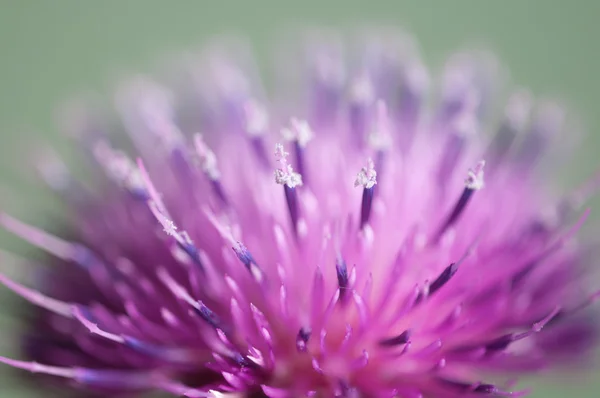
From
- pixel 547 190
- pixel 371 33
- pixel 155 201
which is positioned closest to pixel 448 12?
pixel 371 33

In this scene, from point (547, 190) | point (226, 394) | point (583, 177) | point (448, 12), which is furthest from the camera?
point (448, 12)

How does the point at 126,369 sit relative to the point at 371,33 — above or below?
below

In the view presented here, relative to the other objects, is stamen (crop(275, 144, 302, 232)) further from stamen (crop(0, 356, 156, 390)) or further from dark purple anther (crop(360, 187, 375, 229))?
stamen (crop(0, 356, 156, 390))

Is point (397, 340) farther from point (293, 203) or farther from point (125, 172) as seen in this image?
point (125, 172)

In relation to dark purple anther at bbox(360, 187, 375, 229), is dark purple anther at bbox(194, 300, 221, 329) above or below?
below

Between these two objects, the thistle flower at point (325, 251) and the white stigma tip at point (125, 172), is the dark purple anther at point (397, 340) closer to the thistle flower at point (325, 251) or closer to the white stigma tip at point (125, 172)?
the thistle flower at point (325, 251)

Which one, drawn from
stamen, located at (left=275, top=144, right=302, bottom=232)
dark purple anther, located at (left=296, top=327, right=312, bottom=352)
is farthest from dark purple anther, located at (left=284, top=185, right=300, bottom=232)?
dark purple anther, located at (left=296, top=327, right=312, bottom=352)

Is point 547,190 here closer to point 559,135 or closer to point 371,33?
point 559,135
